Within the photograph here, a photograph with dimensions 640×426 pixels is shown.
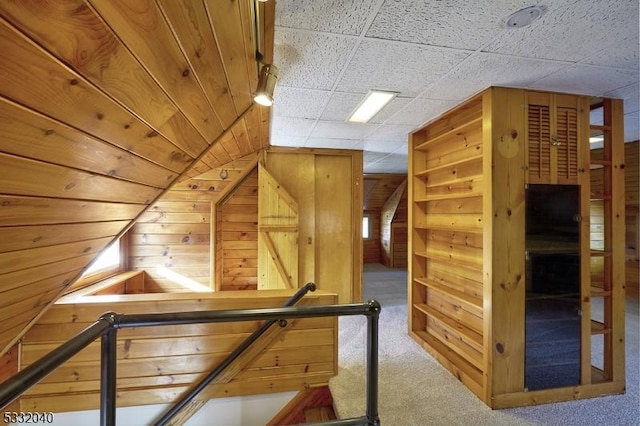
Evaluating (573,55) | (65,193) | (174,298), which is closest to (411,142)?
(573,55)

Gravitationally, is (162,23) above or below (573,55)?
below

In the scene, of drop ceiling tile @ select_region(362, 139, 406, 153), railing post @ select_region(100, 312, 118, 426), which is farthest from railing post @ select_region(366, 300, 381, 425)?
drop ceiling tile @ select_region(362, 139, 406, 153)

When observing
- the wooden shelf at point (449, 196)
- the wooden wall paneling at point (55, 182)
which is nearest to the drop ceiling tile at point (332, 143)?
the wooden shelf at point (449, 196)

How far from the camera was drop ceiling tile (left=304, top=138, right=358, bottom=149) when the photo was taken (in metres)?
3.21

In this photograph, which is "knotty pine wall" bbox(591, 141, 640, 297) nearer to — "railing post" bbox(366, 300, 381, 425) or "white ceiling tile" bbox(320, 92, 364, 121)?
"white ceiling tile" bbox(320, 92, 364, 121)

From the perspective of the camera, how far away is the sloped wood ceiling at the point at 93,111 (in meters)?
0.61

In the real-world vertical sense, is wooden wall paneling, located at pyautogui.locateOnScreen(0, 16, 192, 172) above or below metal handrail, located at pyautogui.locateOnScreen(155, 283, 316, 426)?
above

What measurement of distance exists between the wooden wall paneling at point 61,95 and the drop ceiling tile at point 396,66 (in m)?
1.10

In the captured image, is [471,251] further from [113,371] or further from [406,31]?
[113,371]

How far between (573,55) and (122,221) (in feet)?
8.51

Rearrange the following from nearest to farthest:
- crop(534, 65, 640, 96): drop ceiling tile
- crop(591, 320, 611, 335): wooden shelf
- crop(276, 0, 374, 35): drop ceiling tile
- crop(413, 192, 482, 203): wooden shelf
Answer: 1. crop(276, 0, 374, 35): drop ceiling tile
2. crop(534, 65, 640, 96): drop ceiling tile
3. crop(591, 320, 611, 335): wooden shelf
4. crop(413, 192, 482, 203): wooden shelf

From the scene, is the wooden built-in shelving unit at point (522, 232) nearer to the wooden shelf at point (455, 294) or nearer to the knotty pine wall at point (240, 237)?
the wooden shelf at point (455, 294)

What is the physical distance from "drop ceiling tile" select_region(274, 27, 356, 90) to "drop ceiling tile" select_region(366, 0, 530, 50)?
0.60 ft

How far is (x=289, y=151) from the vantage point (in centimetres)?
356
